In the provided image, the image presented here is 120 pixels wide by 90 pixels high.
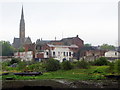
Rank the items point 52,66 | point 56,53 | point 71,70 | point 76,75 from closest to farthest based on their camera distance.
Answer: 1. point 76,75
2. point 71,70
3. point 52,66
4. point 56,53

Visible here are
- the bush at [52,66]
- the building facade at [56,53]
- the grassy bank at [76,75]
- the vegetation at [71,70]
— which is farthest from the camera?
the building facade at [56,53]

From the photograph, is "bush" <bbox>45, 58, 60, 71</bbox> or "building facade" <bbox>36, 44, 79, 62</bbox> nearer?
"bush" <bbox>45, 58, 60, 71</bbox>

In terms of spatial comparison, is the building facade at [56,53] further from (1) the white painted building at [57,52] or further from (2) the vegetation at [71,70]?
(2) the vegetation at [71,70]

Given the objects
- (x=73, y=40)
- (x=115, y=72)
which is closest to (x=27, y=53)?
(x=73, y=40)

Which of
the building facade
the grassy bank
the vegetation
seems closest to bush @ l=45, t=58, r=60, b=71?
the vegetation

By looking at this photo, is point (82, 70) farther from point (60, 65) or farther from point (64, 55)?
point (64, 55)

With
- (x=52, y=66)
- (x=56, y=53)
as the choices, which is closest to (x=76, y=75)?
(x=52, y=66)

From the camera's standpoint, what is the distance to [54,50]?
59.2 ft

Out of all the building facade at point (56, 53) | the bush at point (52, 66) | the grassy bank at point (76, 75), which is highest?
the building facade at point (56, 53)

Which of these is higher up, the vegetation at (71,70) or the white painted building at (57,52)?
the white painted building at (57,52)

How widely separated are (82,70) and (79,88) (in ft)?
11.0

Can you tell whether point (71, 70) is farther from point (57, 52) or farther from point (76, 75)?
point (57, 52)

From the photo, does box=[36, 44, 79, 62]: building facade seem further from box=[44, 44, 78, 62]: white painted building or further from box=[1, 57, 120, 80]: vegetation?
box=[1, 57, 120, 80]: vegetation

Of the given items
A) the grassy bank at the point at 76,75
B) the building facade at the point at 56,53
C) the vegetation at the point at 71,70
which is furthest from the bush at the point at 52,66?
the building facade at the point at 56,53
